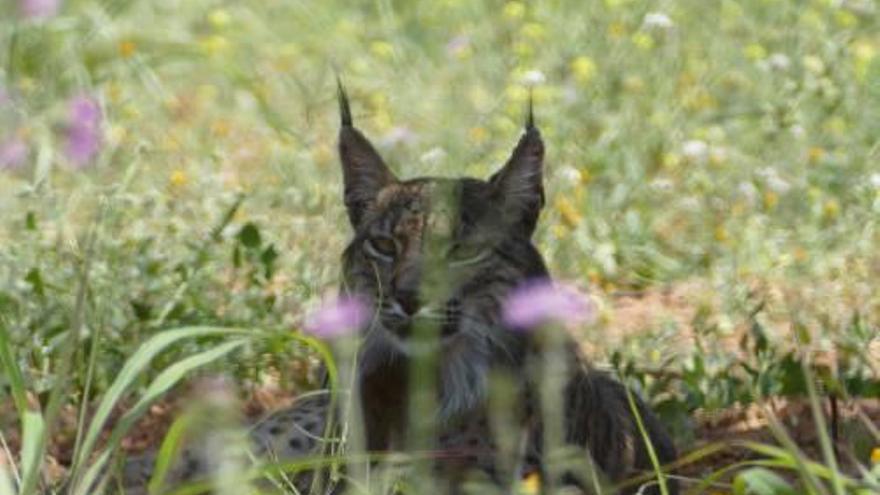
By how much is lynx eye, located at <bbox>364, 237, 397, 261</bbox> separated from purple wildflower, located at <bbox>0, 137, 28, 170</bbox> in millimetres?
1641

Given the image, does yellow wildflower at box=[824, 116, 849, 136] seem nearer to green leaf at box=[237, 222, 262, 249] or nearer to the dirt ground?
the dirt ground

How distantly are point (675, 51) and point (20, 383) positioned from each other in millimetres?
5968

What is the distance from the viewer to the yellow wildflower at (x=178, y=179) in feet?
26.8

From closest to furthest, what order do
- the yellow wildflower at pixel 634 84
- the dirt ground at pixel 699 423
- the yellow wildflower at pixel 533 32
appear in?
the dirt ground at pixel 699 423
the yellow wildflower at pixel 634 84
the yellow wildflower at pixel 533 32

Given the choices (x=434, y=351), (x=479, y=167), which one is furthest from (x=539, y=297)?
(x=479, y=167)

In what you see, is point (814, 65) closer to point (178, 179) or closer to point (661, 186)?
point (661, 186)

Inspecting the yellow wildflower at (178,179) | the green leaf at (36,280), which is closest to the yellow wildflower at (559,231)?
the yellow wildflower at (178,179)

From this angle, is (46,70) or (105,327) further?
(46,70)

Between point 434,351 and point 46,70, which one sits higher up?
point 46,70

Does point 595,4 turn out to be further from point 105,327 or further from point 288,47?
point 105,327

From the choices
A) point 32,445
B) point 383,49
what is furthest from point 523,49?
point 32,445

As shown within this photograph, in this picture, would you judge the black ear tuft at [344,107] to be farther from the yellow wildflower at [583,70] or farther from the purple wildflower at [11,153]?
the yellow wildflower at [583,70]

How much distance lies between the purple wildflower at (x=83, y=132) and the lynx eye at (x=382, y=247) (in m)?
1.63

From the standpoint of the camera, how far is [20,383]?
3775 mm
